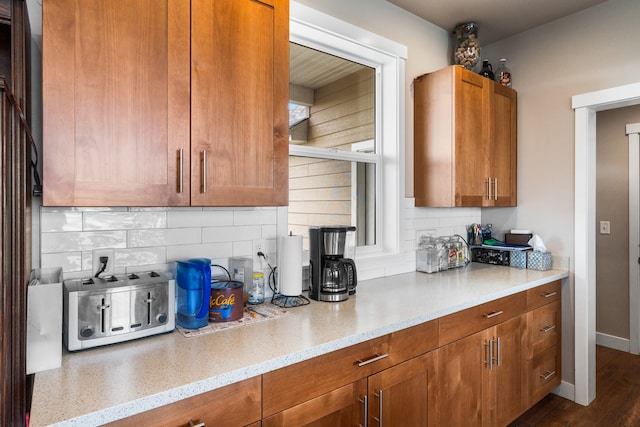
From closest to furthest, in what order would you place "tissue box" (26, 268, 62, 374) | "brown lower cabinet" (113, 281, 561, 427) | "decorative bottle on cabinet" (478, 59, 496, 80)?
1. "tissue box" (26, 268, 62, 374)
2. "brown lower cabinet" (113, 281, 561, 427)
3. "decorative bottle on cabinet" (478, 59, 496, 80)

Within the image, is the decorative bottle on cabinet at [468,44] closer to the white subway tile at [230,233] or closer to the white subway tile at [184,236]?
the white subway tile at [230,233]

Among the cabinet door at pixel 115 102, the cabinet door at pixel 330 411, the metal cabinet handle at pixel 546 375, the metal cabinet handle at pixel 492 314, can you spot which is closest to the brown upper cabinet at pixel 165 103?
the cabinet door at pixel 115 102

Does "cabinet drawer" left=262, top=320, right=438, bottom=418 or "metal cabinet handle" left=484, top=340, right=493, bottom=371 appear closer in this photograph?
"cabinet drawer" left=262, top=320, right=438, bottom=418

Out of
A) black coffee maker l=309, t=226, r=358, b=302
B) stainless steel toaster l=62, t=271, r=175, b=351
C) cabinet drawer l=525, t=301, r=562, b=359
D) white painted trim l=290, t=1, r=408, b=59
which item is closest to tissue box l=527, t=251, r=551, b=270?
cabinet drawer l=525, t=301, r=562, b=359

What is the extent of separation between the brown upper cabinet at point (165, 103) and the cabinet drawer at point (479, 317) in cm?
103

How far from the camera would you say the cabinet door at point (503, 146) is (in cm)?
284

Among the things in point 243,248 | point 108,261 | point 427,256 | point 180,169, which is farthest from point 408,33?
point 108,261

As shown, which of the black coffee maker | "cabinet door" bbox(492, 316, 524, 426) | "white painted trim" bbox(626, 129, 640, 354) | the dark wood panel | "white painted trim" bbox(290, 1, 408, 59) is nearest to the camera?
the dark wood panel

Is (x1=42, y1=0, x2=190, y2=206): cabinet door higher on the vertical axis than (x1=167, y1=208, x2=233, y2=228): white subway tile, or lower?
higher

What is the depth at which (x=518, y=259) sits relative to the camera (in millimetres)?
2850

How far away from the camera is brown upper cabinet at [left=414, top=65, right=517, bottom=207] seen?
8.36ft

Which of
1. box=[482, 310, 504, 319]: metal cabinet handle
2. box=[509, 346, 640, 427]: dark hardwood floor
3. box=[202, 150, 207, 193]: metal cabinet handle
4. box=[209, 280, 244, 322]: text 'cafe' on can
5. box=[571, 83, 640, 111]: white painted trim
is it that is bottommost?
box=[509, 346, 640, 427]: dark hardwood floor

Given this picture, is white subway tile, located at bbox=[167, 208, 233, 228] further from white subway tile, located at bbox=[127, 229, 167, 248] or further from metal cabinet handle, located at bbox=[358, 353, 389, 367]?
metal cabinet handle, located at bbox=[358, 353, 389, 367]

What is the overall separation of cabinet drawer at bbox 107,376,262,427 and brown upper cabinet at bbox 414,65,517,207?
1870 millimetres
